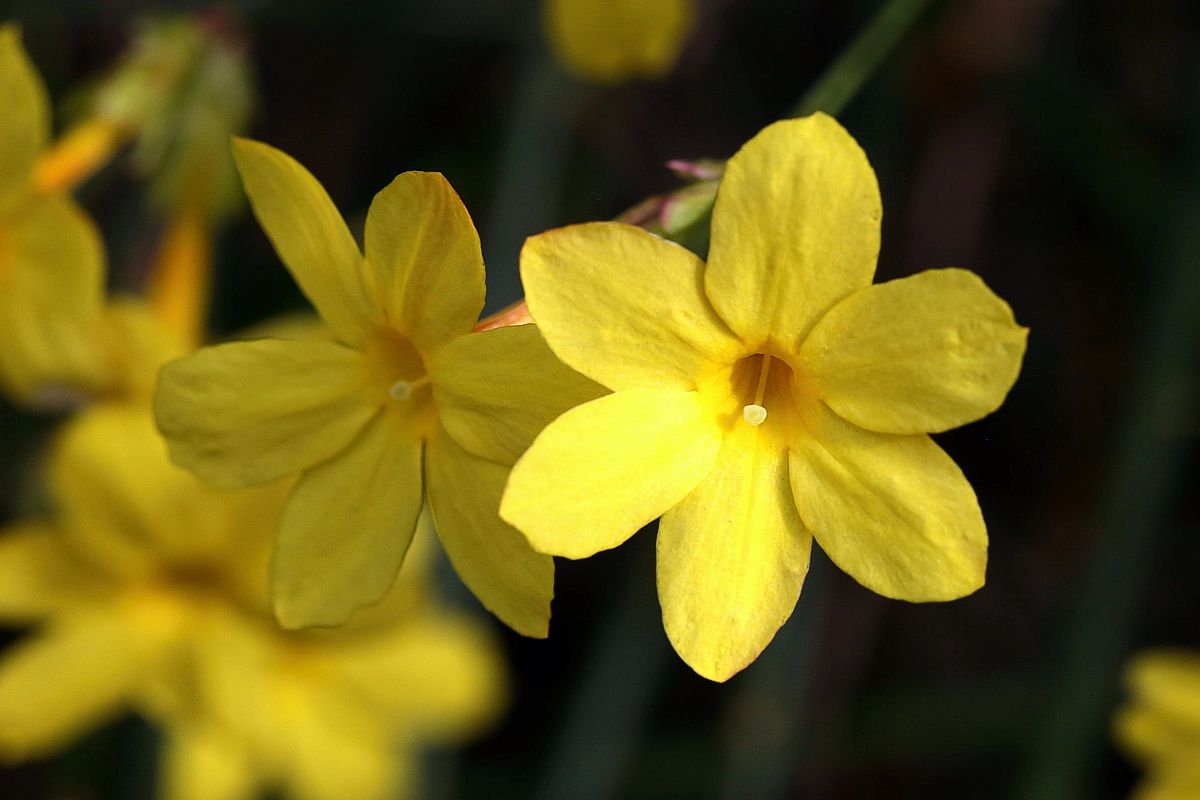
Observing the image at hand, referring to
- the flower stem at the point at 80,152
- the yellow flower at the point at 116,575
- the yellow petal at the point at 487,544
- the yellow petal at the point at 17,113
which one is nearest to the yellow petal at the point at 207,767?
the yellow flower at the point at 116,575

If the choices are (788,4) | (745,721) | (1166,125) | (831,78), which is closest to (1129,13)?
(1166,125)

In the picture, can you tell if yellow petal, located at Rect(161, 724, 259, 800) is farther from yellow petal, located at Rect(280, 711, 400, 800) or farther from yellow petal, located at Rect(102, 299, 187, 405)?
yellow petal, located at Rect(102, 299, 187, 405)

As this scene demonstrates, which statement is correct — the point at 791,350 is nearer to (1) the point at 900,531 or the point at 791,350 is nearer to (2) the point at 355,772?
(1) the point at 900,531

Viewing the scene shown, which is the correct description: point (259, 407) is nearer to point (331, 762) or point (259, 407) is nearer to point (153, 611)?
point (153, 611)

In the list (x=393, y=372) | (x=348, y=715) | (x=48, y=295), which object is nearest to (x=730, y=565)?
(x=393, y=372)

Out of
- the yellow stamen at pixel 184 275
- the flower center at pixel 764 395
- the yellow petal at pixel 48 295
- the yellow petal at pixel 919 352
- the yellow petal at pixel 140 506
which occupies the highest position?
the yellow petal at pixel 919 352

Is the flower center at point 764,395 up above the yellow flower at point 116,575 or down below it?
above

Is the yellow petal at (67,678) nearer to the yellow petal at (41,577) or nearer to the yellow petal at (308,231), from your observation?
the yellow petal at (41,577)
